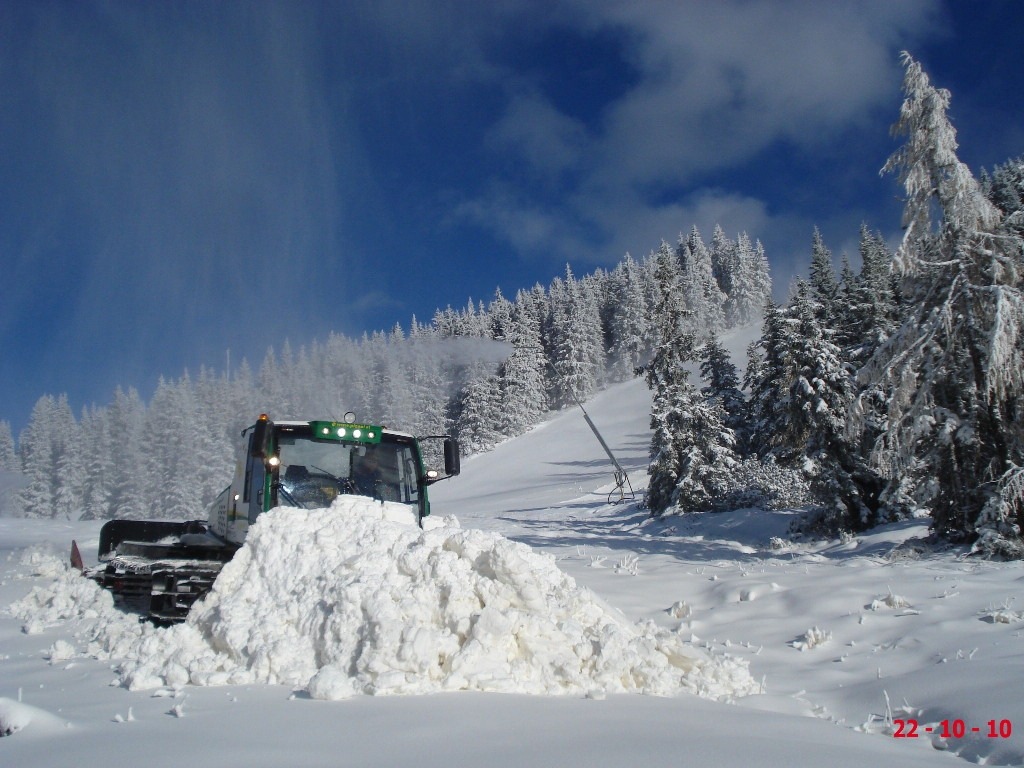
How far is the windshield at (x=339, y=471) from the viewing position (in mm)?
8195

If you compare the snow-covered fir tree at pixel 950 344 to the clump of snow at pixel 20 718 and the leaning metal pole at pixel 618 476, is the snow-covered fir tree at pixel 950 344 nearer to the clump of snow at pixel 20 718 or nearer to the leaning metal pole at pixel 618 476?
the clump of snow at pixel 20 718

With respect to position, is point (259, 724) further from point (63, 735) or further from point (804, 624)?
point (804, 624)

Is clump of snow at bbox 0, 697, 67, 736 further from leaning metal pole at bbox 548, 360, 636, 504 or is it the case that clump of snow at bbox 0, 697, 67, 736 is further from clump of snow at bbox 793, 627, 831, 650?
leaning metal pole at bbox 548, 360, 636, 504

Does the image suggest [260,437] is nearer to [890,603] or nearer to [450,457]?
[450,457]

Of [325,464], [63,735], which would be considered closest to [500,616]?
[63,735]

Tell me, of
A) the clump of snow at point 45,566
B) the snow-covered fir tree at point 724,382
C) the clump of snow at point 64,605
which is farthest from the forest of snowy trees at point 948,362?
the snow-covered fir tree at point 724,382

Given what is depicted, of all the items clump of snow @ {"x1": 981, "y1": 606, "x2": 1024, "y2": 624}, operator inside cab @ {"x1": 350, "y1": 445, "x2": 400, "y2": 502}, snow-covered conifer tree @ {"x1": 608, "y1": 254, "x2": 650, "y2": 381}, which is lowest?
clump of snow @ {"x1": 981, "y1": 606, "x2": 1024, "y2": 624}

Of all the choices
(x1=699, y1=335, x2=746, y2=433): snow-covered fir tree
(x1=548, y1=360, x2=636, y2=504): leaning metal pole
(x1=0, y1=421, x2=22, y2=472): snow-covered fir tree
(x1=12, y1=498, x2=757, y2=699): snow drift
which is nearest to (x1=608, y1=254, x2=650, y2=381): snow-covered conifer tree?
(x1=699, y1=335, x2=746, y2=433): snow-covered fir tree

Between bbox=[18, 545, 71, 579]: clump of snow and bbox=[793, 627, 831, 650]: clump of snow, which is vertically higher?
bbox=[18, 545, 71, 579]: clump of snow

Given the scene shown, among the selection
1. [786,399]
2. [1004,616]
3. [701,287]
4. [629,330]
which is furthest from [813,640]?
[701,287]

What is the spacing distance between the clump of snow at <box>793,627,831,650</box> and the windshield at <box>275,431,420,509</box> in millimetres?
4798

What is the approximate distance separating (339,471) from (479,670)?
14.6ft

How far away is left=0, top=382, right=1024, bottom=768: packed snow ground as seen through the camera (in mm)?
3434

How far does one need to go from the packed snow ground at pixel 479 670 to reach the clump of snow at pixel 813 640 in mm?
35
